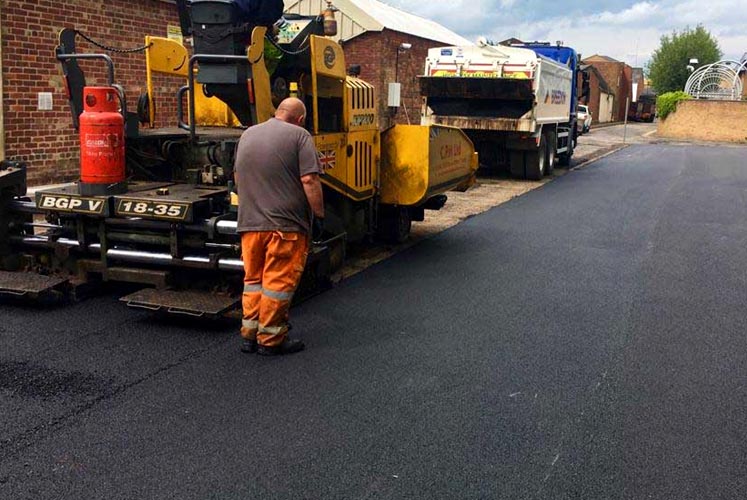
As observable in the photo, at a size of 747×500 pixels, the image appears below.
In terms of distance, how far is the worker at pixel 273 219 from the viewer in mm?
5461

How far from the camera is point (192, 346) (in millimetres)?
5609

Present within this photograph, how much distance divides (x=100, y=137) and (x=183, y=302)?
5.72ft

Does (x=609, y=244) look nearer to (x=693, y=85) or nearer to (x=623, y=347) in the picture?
(x=623, y=347)

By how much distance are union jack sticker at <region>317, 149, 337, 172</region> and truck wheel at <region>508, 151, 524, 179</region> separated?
11315mm

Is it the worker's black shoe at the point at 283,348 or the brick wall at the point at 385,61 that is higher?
the brick wall at the point at 385,61

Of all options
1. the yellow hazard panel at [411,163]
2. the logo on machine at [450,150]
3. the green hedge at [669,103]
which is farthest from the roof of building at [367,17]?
the green hedge at [669,103]

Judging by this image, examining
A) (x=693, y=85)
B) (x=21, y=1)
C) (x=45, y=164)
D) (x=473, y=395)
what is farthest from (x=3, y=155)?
(x=693, y=85)

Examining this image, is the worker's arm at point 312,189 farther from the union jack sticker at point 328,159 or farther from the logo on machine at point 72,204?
the logo on machine at point 72,204

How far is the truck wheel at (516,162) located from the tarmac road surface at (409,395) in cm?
1003

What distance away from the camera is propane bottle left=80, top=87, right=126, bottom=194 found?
6.52m

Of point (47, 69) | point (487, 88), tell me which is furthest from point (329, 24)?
point (487, 88)

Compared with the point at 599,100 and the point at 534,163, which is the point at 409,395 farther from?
the point at 599,100

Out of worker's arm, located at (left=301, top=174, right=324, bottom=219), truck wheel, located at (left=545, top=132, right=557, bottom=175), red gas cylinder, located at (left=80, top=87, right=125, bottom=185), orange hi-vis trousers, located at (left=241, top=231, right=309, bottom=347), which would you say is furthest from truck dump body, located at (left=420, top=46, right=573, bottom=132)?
orange hi-vis trousers, located at (left=241, top=231, right=309, bottom=347)

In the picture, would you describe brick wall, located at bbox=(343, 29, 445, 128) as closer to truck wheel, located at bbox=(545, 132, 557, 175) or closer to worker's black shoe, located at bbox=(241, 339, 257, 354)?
truck wheel, located at bbox=(545, 132, 557, 175)
